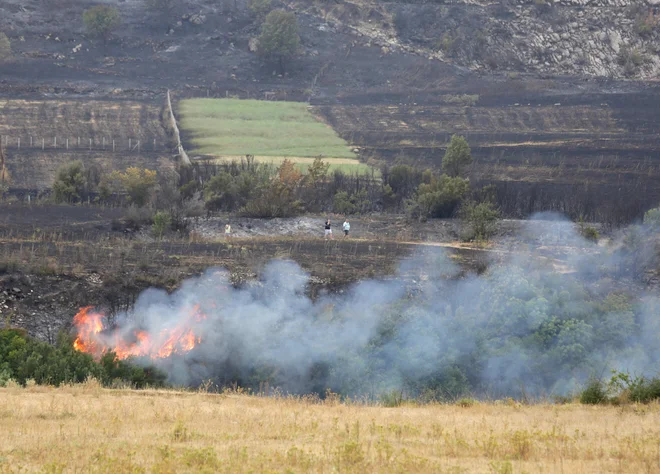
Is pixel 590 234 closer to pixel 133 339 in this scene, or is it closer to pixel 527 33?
pixel 133 339

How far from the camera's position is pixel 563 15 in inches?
3423

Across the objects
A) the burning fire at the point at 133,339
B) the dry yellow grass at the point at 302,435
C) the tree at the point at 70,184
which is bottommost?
the tree at the point at 70,184

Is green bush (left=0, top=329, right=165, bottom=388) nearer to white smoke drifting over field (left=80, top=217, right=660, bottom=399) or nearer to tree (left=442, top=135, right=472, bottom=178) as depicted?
white smoke drifting over field (left=80, top=217, right=660, bottom=399)

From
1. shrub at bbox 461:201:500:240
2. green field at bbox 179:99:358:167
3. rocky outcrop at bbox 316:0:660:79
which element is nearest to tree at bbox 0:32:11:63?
green field at bbox 179:99:358:167

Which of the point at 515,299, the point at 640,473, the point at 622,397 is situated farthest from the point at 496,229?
the point at 640,473

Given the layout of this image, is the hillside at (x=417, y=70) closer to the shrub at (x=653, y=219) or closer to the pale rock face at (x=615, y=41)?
the pale rock face at (x=615, y=41)

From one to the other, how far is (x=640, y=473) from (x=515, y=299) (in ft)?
44.2

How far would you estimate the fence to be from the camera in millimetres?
56375

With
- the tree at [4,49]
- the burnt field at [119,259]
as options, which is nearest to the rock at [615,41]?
the tree at [4,49]

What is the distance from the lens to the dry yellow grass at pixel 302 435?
11.6 meters

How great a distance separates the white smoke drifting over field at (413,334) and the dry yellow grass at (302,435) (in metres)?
5.67

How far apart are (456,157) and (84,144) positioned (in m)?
24.9

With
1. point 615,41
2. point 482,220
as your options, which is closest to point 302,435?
point 482,220

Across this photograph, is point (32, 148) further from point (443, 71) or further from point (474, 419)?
point (474, 419)
